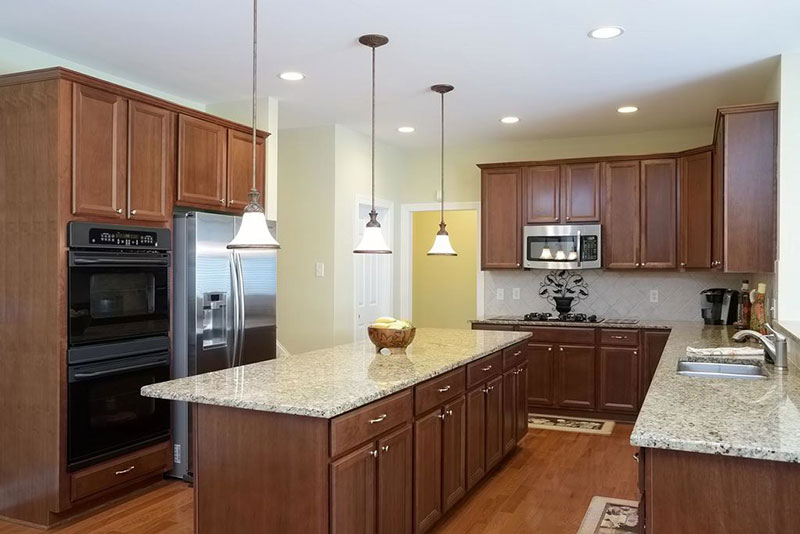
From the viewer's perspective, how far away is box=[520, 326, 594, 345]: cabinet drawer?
5785 millimetres

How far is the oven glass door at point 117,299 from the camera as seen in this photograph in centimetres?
353

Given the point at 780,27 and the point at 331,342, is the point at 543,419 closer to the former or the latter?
the point at 331,342

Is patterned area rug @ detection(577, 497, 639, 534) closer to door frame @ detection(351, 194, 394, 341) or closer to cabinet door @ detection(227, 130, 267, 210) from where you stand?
cabinet door @ detection(227, 130, 267, 210)

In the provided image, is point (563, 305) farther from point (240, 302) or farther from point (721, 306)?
point (240, 302)

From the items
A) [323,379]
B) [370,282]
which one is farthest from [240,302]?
[370,282]

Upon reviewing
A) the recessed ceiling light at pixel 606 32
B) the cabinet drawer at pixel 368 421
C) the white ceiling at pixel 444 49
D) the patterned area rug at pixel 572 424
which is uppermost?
the white ceiling at pixel 444 49

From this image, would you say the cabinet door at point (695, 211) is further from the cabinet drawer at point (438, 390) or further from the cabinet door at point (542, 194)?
the cabinet drawer at point (438, 390)

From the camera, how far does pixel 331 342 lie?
6.06m

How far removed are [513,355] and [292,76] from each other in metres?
2.38

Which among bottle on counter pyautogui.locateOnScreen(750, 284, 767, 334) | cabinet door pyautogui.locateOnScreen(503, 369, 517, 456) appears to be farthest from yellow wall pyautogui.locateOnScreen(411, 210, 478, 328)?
bottle on counter pyautogui.locateOnScreen(750, 284, 767, 334)

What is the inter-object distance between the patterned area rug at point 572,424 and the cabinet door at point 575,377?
135mm

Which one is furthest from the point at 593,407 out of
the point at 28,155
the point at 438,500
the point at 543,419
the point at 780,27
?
the point at 28,155

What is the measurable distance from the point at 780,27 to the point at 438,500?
118 inches

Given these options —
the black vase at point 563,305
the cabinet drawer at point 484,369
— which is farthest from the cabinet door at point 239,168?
the black vase at point 563,305
